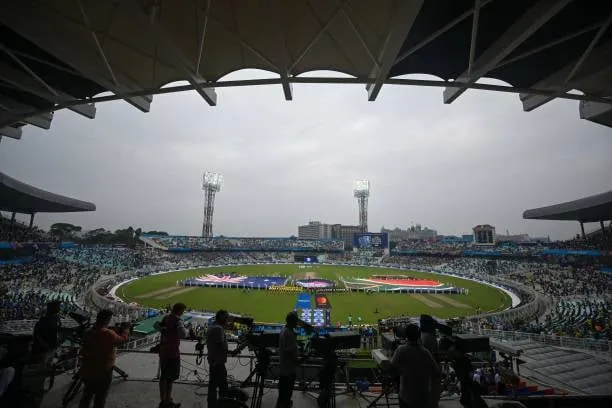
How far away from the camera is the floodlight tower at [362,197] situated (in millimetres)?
93000

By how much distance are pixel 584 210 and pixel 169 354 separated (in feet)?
173

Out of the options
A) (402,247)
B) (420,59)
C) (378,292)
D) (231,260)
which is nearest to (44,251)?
(231,260)

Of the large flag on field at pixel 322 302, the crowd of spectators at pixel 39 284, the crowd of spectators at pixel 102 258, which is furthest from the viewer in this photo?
the crowd of spectators at pixel 102 258

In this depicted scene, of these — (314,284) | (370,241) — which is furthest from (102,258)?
(370,241)

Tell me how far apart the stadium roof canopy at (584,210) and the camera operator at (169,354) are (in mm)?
46948

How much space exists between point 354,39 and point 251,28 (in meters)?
1.81

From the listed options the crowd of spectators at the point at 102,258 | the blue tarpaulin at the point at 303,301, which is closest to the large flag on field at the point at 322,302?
the blue tarpaulin at the point at 303,301

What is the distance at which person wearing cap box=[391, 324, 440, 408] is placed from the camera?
304 cm

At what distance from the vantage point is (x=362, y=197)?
307 ft

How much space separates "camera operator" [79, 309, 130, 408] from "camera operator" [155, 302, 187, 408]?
66cm

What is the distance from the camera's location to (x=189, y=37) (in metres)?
5.24

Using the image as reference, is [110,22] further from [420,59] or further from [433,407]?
[433,407]

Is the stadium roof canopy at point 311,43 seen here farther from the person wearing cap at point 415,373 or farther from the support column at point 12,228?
the support column at point 12,228

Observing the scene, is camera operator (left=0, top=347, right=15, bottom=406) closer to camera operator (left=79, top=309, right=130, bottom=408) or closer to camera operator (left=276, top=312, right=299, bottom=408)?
camera operator (left=79, top=309, right=130, bottom=408)
